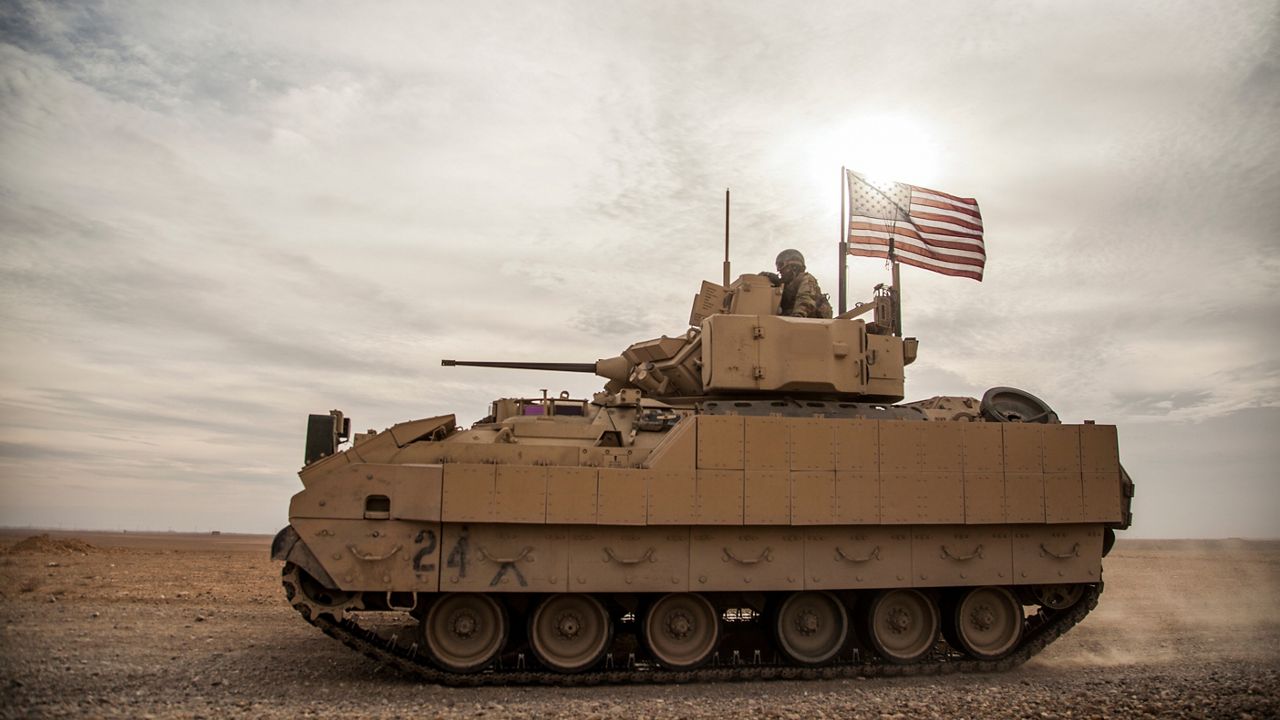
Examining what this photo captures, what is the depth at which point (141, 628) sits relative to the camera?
14805mm

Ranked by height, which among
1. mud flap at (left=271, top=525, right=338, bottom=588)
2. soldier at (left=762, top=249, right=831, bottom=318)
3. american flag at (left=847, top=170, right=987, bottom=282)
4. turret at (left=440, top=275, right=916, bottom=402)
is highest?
american flag at (left=847, top=170, right=987, bottom=282)

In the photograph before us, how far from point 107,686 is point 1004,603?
12.2m

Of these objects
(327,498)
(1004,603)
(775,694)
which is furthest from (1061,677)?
(327,498)

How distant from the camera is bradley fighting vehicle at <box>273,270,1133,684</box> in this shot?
39.2ft

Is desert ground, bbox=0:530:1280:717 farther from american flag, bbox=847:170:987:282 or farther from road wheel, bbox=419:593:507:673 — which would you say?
american flag, bbox=847:170:987:282

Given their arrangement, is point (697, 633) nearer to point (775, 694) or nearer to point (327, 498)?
point (775, 694)

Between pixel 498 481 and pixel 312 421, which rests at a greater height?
pixel 312 421

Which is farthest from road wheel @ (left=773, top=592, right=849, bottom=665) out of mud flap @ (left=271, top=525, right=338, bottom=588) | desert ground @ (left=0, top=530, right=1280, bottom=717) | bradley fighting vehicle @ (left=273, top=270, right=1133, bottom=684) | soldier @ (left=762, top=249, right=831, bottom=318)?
mud flap @ (left=271, top=525, right=338, bottom=588)

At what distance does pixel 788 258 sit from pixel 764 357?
3.01 meters

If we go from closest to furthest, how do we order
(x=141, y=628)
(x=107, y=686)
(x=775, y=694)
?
(x=107, y=686)
(x=775, y=694)
(x=141, y=628)

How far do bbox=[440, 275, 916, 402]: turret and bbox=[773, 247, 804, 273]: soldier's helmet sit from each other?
74cm

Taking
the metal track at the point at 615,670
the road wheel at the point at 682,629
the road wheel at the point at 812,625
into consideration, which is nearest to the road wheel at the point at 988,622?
the metal track at the point at 615,670

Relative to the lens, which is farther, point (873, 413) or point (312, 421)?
point (873, 413)

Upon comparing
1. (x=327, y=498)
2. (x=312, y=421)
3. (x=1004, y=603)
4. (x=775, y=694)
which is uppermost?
(x=312, y=421)
